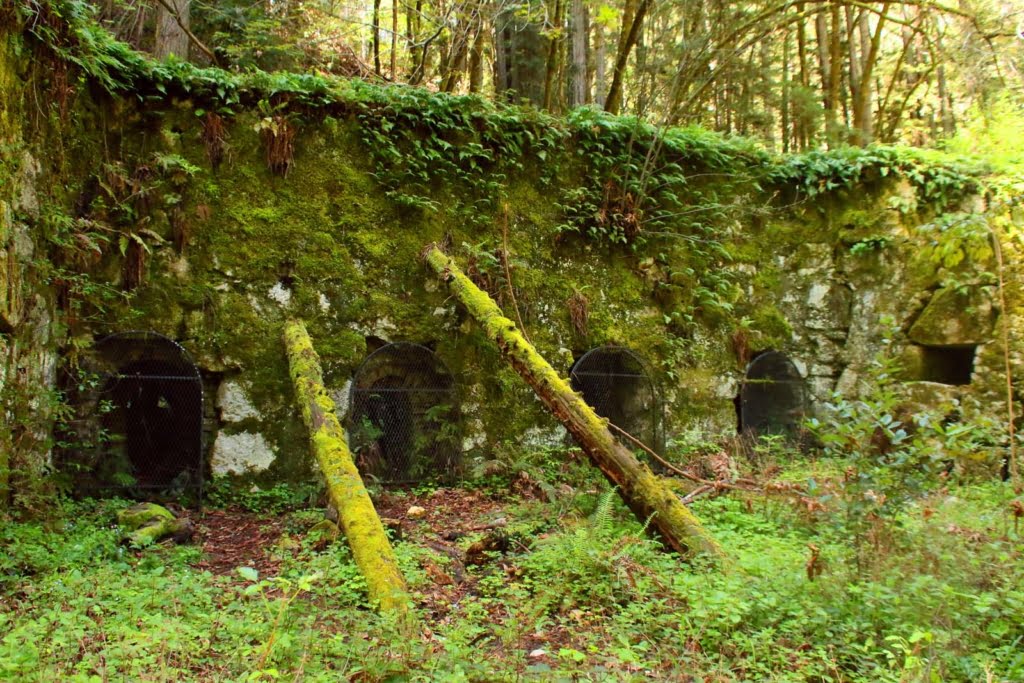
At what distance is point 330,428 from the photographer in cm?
515

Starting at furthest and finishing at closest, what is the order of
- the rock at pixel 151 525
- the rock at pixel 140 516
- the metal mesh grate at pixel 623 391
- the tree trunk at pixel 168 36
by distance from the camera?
1. the tree trunk at pixel 168 36
2. the metal mesh grate at pixel 623 391
3. the rock at pixel 140 516
4. the rock at pixel 151 525

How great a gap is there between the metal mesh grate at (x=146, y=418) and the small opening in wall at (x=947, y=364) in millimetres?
8974

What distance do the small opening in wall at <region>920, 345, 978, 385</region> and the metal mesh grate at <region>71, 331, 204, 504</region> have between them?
8.97 meters

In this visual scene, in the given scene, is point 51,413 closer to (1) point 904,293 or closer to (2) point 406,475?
(2) point 406,475

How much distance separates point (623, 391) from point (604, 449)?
10.8 ft

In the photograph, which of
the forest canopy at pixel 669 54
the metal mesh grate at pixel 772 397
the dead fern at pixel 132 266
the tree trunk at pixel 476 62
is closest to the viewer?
the dead fern at pixel 132 266

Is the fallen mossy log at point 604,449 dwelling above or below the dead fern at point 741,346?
below

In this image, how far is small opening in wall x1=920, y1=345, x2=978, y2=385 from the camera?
8531 millimetres

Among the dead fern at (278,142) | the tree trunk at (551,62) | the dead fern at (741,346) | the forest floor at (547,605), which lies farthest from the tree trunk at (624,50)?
the forest floor at (547,605)

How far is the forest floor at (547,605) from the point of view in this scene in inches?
109

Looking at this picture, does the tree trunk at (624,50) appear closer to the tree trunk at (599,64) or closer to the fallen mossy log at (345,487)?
the tree trunk at (599,64)

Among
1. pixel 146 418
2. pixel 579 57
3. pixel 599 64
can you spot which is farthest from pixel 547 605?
pixel 599 64

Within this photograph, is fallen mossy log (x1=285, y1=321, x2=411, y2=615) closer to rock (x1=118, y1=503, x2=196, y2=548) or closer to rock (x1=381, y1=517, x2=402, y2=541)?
rock (x1=381, y1=517, x2=402, y2=541)

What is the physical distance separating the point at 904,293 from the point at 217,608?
8.96 metres
